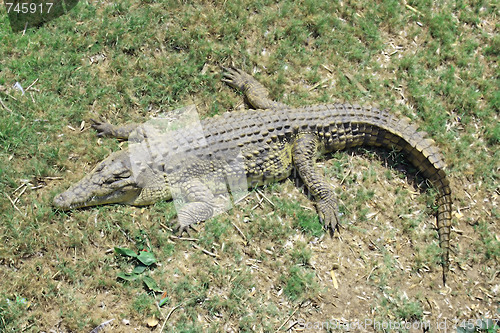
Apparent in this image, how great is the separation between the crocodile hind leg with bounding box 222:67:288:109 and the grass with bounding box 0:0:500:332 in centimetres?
15

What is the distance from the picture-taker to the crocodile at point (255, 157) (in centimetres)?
478

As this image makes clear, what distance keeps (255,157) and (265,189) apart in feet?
1.57

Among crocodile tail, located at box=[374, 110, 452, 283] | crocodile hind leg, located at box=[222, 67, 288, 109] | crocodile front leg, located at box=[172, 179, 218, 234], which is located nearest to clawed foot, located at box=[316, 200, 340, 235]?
crocodile tail, located at box=[374, 110, 452, 283]

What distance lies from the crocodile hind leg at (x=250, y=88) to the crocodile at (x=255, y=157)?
0.03 meters

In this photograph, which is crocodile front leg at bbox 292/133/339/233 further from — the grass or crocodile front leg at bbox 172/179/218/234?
crocodile front leg at bbox 172/179/218/234

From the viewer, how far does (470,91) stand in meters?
6.21

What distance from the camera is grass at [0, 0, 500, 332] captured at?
4.45 metres

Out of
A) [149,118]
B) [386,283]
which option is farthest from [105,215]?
[386,283]

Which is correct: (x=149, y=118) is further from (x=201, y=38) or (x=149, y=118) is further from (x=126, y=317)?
(x=126, y=317)

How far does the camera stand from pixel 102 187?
15.3 feet

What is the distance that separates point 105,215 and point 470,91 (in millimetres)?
5589

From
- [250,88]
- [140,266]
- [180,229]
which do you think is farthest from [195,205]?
[250,88]

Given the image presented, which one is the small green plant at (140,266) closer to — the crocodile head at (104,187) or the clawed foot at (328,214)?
the crocodile head at (104,187)

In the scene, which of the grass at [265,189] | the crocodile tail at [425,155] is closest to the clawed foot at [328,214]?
the grass at [265,189]
